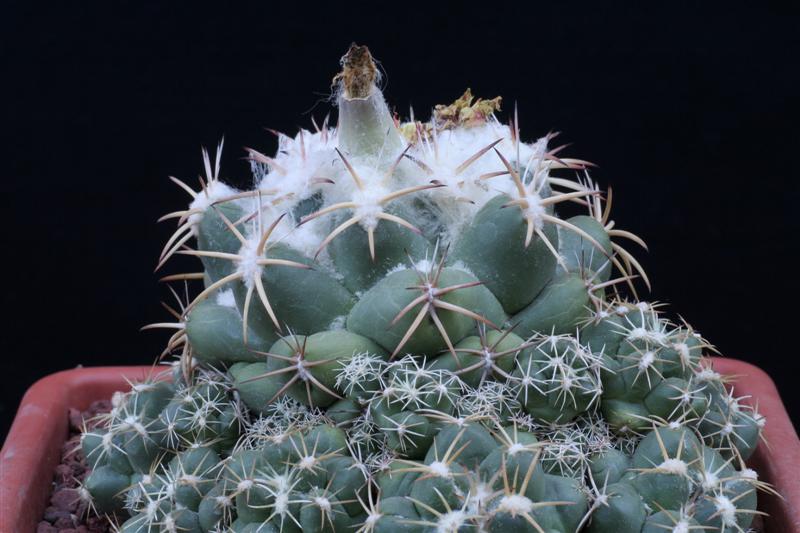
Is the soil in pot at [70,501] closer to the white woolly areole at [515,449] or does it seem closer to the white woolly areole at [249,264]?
the white woolly areole at [249,264]

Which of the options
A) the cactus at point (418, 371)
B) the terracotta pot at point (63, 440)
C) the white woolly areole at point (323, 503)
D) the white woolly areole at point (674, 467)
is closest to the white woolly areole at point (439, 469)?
the cactus at point (418, 371)

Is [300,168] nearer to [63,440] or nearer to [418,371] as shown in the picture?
[418,371]

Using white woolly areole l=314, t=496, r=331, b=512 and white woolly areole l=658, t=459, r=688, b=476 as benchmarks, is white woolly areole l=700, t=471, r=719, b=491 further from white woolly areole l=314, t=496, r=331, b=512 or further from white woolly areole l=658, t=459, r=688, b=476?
white woolly areole l=314, t=496, r=331, b=512

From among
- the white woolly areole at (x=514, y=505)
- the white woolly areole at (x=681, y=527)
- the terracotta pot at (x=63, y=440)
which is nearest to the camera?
the white woolly areole at (x=514, y=505)

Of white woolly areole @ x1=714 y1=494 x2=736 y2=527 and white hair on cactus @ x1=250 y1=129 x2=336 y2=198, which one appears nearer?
white woolly areole @ x1=714 y1=494 x2=736 y2=527

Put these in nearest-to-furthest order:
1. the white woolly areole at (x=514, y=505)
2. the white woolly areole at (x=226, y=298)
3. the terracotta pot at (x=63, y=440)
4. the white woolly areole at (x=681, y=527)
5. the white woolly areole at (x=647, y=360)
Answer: the white woolly areole at (x=514, y=505)
the white woolly areole at (x=681, y=527)
the white woolly areole at (x=647, y=360)
the white woolly areole at (x=226, y=298)
the terracotta pot at (x=63, y=440)

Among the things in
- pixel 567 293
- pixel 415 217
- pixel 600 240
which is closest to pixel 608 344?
pixel 567 293

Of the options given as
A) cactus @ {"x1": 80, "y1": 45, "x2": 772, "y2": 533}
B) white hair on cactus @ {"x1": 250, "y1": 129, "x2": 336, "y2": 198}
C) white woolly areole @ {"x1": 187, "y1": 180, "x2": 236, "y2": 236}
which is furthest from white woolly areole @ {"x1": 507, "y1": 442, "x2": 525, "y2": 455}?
white woolly areole @ {"x1": 187, "y1": 180, "x2": 236, "y2": 236}

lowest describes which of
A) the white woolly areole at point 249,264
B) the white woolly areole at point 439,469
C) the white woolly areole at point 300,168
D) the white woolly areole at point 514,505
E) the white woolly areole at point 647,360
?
the white woolly areole at point 514,505
